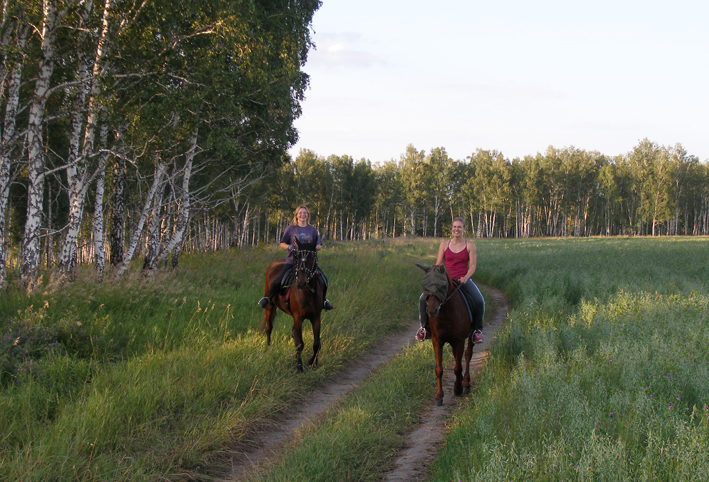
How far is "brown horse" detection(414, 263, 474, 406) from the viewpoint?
217 inches

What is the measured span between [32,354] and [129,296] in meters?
2.44

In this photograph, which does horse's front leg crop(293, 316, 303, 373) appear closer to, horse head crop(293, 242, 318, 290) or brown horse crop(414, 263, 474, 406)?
horse head crop(293, 242, 318, 290)

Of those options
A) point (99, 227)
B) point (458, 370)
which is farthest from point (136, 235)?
point (458, 370)

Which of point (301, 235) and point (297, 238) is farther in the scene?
point (301, 235)

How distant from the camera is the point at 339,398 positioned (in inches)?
235

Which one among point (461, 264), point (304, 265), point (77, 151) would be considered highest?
point (77, 151)

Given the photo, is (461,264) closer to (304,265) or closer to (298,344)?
(304,265)

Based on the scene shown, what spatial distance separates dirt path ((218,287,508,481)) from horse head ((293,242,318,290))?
1667 mm

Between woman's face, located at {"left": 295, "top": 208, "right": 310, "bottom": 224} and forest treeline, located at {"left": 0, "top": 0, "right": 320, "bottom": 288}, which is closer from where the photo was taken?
woman's face, located at {"left": 295, "top": 208, "right": 310, "bottom": 224}

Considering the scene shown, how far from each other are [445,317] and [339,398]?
1.87 metres

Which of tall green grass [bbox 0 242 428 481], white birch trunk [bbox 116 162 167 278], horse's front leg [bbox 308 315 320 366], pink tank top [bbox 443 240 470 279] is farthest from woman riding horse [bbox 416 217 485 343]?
white birch trunk [bbox 116 162 167 278]

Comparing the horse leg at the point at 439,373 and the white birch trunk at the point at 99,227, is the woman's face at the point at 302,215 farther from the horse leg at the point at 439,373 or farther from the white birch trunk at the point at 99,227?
the white birch trunk at the point at 99,227

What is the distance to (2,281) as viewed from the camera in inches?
296

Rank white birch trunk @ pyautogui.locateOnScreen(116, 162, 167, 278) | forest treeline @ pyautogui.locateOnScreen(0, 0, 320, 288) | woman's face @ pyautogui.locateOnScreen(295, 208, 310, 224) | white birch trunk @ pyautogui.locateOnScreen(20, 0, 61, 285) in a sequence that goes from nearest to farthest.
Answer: woman's face @ pyautogui.locateOnScreen(295, 208, 310, 224) < white birch trunk @ pyautogui.locateOnScreen(20, 0, 61, 285) < forest treeline @ pyautogui.locateOnScreen(0, 0, 320, 288) < white birch trunk @ pyautogui.locateOnScreen(116, 162, 167, 278)
